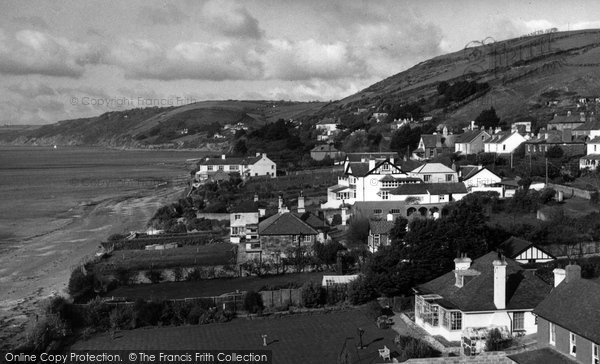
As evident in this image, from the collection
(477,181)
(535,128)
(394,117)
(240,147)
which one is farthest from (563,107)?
(240,147)

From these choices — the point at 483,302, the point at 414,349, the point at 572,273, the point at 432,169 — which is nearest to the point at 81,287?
the point at 414,349

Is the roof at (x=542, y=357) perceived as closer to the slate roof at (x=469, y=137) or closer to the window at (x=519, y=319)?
the window at (x=519, y=319)

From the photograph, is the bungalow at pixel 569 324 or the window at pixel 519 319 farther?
the window at pixel 519 319

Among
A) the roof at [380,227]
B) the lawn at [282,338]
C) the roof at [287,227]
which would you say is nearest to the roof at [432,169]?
the roof at [380,227]

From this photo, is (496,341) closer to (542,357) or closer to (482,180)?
(542,357)

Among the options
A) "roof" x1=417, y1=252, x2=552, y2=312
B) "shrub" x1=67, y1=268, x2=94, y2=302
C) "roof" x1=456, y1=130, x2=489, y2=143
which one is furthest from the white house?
"shrub" x1=67, y1=268, x2=94, y2=302

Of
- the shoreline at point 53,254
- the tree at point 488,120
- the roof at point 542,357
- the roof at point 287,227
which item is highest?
the tree at point 488,120
